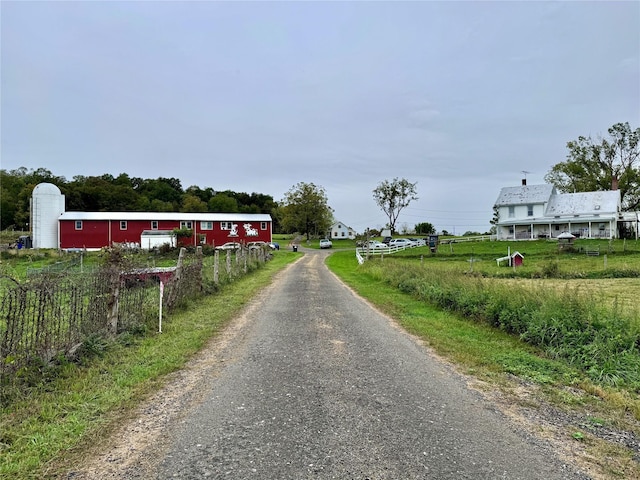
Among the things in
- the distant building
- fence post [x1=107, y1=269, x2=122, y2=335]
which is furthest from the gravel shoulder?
the distant building

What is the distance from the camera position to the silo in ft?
146

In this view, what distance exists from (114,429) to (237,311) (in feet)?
22.0

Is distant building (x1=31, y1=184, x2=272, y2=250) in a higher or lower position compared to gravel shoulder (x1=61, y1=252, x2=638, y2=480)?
higher

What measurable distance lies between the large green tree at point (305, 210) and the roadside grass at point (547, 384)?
69.9 metres

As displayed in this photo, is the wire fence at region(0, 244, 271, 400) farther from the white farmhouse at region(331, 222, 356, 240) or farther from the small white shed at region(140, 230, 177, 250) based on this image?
the white farmhouse at region(331, 222, 356, 240)

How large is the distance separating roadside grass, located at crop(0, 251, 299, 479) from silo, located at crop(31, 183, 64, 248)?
148 ft

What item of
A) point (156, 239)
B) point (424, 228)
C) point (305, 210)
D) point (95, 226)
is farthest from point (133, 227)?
point (424, 228)

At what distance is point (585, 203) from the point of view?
50.2 metres

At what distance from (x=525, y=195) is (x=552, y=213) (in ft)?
12.6

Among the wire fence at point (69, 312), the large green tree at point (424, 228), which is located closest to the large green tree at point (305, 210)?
the large green tree at point (424, 228)

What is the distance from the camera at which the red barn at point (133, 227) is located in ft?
145

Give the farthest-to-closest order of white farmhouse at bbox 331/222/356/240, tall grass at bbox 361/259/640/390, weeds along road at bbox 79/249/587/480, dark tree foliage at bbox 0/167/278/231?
white farmhouse at bbox 331/222/356/240 → dark tree foliage at bbox 0/167/278/231 → tall grass at bbox 361/259/640/390 → weeds along road at bbox 79/249/587/480

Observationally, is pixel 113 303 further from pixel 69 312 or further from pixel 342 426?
pixel 342 426

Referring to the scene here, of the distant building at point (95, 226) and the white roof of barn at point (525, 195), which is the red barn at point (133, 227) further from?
the white roof of barn at point (525, 195)
